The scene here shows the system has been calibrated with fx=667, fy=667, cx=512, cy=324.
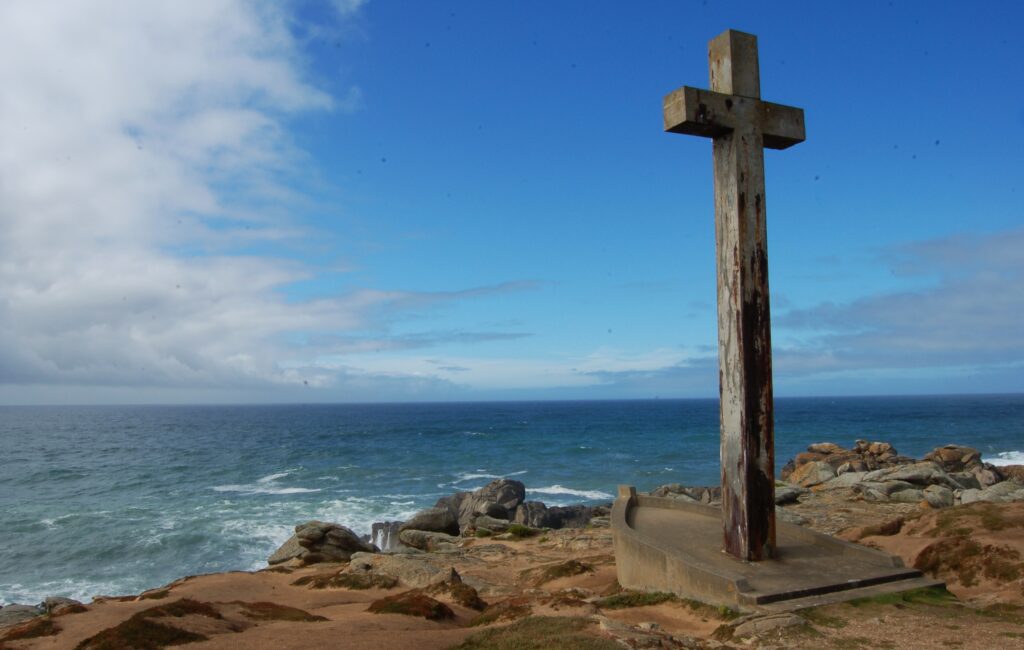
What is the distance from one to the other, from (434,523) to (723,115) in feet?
68.2

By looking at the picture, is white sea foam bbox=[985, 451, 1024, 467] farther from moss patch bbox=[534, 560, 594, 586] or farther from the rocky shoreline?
moss patch bbox=[534, 560, 594, 586]

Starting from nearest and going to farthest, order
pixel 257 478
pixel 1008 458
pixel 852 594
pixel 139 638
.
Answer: pixel 852 594
pixel 139 638
pixel 257 478
pixel 1008 458

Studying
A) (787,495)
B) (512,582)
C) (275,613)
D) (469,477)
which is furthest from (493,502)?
(275,613)

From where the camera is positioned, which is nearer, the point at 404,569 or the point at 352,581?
the point at 352,581

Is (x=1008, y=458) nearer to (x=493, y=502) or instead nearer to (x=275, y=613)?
(x=493, y=502)

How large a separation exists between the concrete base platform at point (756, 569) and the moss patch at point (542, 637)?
1.98 metres

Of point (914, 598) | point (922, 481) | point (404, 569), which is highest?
point (914, 598)

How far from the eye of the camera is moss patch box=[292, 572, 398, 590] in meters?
14.7

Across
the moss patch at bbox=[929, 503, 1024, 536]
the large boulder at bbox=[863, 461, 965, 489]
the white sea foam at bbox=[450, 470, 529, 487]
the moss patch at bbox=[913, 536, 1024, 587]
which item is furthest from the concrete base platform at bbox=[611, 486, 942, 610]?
the white sea foam at bbox=[450, 470, 529, 487]

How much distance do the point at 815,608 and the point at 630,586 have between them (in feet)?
11.6

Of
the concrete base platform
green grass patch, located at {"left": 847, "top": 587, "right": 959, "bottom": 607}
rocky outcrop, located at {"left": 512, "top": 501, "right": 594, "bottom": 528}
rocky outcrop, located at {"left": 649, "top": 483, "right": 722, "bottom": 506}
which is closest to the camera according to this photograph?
green grass patch, located at {"left": 847, "top": 587, "right": 959, "bottom": 607}

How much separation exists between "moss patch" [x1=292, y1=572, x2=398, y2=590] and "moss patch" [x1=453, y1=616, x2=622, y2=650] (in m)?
7.39

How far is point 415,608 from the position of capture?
1093 centimetres

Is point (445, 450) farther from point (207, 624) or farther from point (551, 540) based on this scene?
point (207, 624)
